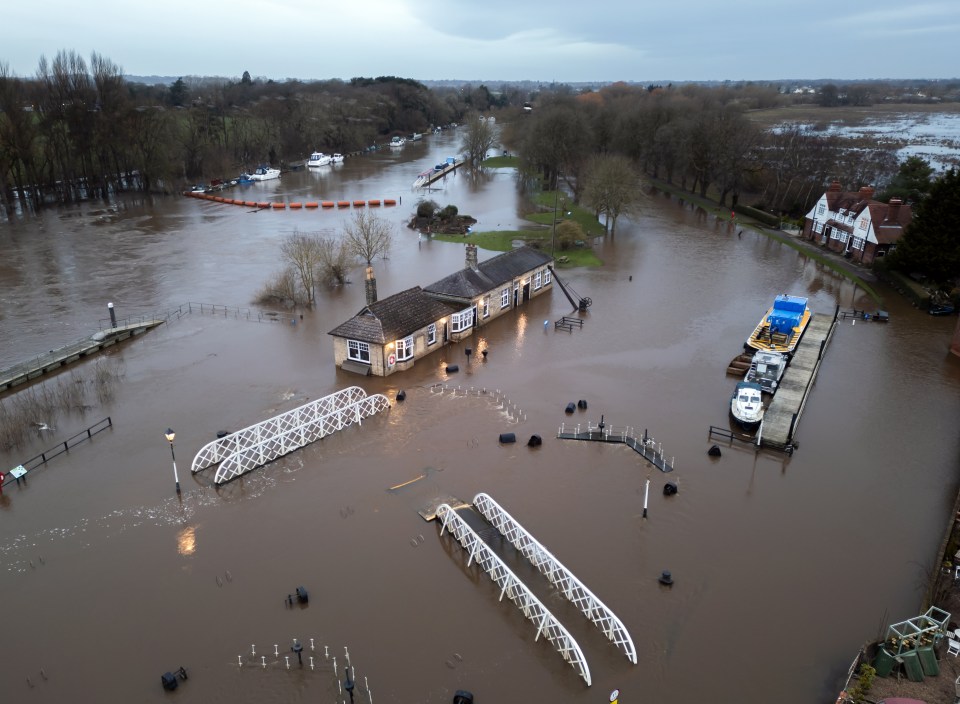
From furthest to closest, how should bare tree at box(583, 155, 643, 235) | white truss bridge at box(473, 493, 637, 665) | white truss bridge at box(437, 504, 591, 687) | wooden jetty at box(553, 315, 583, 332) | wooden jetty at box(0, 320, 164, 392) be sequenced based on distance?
1. bare tree at box(583, 155, 643, 235)
2. wooden jetty at box(553, 315, 583, 332)
3. wooden jetty at box(0, 320, 164, 392)
4. white truss bridge at box(473, 493, 637, 665)
5. white truss bridge at box(437, 504, 591, 687)

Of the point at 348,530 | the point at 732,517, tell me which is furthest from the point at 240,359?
the point at 732,517

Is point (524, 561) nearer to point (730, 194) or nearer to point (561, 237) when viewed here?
point (561, 237)

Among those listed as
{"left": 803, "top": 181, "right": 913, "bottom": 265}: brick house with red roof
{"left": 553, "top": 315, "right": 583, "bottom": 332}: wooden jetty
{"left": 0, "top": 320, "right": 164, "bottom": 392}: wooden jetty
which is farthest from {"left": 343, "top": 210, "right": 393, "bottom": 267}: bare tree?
{"left": 803, "top": 181, "right": 913, "bottom": 265}: brick house with red roof

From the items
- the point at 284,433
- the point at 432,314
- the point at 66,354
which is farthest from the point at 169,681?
→ the point at 66,354

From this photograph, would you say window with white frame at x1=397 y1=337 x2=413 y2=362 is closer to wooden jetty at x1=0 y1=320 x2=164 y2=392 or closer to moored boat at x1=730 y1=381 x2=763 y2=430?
moored boat at x1=730 y1=381 x2=763 y2=430

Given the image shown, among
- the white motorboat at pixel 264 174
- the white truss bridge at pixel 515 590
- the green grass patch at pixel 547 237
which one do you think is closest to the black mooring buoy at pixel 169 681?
the white truss bridge at pixel 515 590

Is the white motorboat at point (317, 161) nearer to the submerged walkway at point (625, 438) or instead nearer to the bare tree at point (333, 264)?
the bare tree at point (333, 264)

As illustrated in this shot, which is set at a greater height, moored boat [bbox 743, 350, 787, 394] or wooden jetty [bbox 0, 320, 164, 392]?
moored boat [bbox 743, 350, 787, 394]
